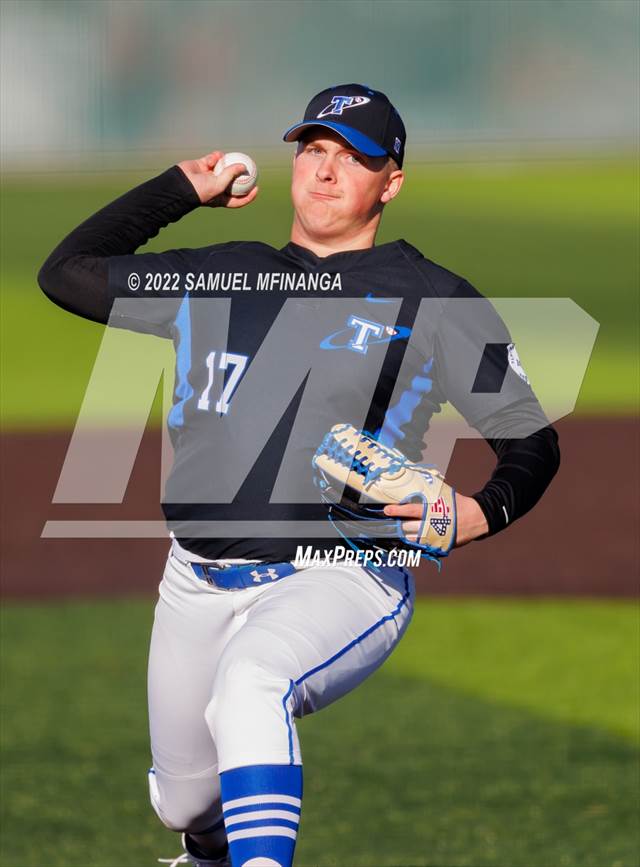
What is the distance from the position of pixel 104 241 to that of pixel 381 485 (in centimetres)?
126

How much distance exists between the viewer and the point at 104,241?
4.25 meters

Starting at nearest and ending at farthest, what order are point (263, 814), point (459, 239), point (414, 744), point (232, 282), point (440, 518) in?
1. point (263, 814)
2. point (440, 518)
3. point (232, 282)
4. point (414, 744)
5. point (459, 239)

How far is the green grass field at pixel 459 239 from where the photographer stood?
20984 millimetres

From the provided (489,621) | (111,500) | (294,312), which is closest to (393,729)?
(489,621)

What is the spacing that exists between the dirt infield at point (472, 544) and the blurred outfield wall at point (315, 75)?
15318mm

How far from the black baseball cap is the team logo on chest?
486mm

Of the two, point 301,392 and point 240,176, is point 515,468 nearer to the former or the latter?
point 301,392

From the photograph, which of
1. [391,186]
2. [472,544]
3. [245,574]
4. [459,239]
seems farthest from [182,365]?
[459,239]

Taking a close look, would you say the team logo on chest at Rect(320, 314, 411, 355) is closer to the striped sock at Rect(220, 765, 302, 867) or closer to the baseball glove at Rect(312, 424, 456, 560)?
the baseball glove at Rect(312, 424, 456, 560)

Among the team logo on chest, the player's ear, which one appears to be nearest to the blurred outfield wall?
the player's ear

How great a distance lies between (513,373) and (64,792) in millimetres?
3713

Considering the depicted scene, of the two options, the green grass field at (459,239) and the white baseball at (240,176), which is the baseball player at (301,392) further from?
the green grass field at (459,239)

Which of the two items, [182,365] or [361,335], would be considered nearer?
[361,335]

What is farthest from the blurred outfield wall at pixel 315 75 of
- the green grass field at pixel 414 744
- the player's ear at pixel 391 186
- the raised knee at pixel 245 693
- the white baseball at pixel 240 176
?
the raised knee at pixel 245 693
